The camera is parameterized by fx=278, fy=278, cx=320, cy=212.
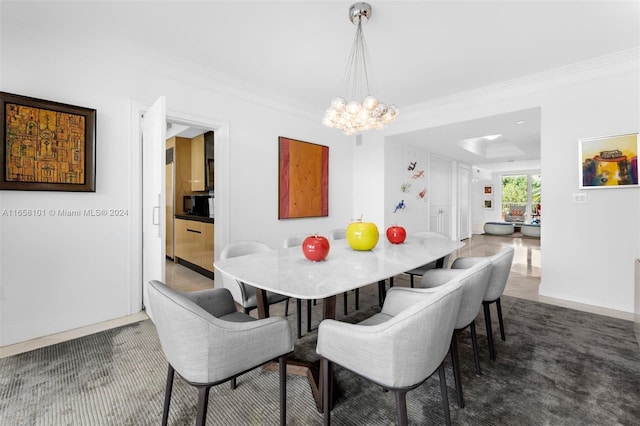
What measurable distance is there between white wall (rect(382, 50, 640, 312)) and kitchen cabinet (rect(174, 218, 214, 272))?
4300 mm

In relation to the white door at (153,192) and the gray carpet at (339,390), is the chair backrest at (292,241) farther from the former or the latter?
the white door at (153,192)

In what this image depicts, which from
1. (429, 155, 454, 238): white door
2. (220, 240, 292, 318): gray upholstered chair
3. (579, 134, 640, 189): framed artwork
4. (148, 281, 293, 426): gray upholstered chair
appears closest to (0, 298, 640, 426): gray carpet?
(220, 240, 292, 318): gray upholstered chair

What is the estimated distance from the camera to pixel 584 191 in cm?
306

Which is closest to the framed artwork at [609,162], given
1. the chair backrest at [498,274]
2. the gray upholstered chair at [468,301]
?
the chair backrest at [498,274]

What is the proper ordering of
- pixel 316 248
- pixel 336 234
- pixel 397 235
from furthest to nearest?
pixel 336 234, pixel 397 235, pixel 316 248

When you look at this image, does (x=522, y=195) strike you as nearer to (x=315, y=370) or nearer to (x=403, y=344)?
(x=315, y=370)

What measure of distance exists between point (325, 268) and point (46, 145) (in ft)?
8.16

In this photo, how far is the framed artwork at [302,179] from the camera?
12.8ft

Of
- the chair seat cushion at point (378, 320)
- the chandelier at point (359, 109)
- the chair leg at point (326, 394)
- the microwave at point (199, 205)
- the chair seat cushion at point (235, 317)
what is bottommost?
the chair leg at point (326, 394)

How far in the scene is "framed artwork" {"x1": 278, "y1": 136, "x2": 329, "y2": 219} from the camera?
12.8 feet

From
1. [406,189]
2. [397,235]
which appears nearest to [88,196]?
[397,235]

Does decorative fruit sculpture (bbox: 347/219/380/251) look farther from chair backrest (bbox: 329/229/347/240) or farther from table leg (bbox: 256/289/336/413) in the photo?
chair backrest (bbox: 329/229/347/240)

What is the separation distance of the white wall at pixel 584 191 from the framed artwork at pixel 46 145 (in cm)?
455

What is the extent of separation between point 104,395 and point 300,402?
3.67 feet
